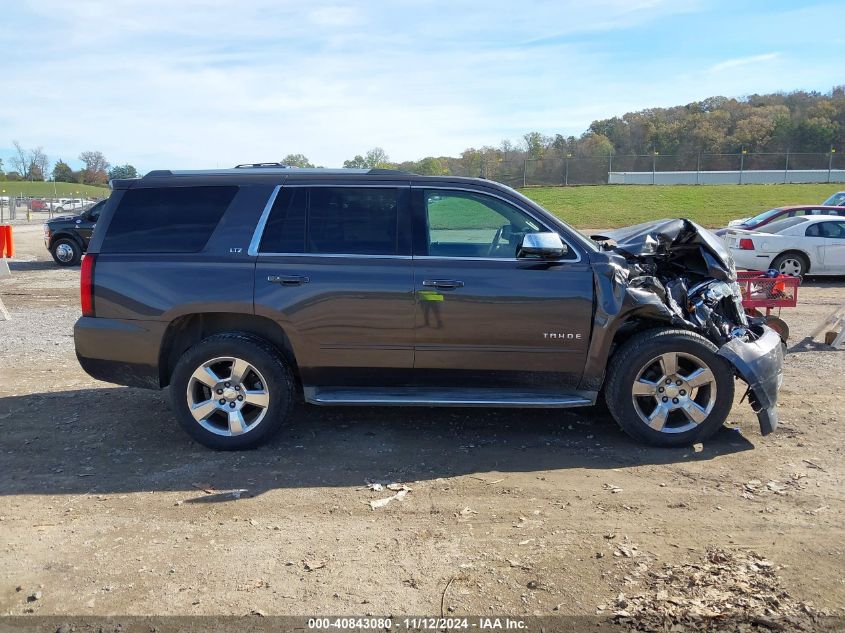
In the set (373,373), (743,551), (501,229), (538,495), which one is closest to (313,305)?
(373,373)

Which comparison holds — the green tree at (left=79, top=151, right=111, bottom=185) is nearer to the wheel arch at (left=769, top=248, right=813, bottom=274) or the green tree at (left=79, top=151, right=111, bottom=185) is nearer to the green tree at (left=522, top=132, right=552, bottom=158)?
the green tree at (left=522, top=132, right=552, bottom=158)

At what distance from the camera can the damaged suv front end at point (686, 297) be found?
5164mm

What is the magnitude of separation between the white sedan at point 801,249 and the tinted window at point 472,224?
1095 centimetres

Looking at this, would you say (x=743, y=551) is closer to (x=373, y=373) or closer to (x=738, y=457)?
(x=738, y=457)

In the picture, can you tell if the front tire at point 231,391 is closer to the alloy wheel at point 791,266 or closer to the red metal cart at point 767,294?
the red metal cart at point 767,294

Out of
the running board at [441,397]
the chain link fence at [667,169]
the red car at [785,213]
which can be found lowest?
the running board at [441,397]

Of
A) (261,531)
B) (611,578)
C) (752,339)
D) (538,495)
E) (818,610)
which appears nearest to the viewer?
(818,610)

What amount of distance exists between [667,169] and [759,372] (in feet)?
177

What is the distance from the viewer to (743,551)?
12.5ft

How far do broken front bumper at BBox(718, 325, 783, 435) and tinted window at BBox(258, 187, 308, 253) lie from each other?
3192 mm

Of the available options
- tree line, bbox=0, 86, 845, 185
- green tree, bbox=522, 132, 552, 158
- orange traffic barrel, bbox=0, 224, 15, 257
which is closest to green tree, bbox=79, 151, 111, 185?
tree line, bbox=0, 86, 845, 185

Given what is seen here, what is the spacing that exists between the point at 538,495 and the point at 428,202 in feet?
7.37

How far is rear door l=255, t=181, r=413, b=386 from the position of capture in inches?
202

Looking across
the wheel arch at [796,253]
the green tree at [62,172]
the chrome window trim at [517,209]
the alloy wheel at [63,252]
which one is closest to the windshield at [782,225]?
the wheel arch at [796,253]
